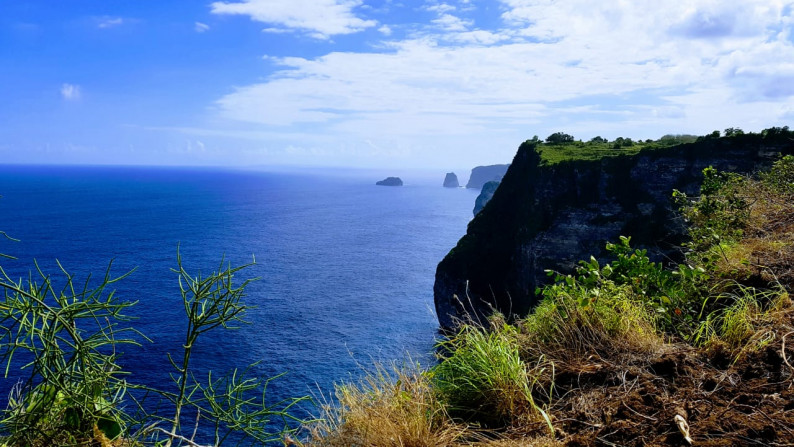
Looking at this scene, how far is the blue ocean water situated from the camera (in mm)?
49031

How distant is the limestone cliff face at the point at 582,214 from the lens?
2015 inches

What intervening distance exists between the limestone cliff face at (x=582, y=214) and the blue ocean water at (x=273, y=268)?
9.57 meters

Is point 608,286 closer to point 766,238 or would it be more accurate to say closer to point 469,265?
point 766,238

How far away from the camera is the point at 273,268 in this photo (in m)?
85.4

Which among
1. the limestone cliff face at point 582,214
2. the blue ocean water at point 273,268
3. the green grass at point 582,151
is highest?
the green grass at point 582,151

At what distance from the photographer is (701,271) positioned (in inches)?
244

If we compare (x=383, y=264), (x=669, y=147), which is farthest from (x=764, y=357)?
(x=383, y=264)

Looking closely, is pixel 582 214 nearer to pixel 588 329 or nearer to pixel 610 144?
pixel 610 144

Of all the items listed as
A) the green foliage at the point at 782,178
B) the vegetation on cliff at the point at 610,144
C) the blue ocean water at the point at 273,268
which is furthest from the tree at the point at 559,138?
the green foliage at the point at 782,178

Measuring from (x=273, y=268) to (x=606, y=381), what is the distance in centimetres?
8479

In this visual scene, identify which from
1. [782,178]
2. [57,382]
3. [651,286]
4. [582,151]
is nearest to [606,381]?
[651,286]

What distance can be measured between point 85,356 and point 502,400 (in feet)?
10.8

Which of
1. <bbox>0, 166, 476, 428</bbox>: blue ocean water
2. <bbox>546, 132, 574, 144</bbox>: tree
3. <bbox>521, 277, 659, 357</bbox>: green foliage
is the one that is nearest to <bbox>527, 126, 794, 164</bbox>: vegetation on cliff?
<bbox>546, 132, 574, 144</bbox>: tree

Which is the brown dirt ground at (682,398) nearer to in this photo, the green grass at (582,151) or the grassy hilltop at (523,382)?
the grassy hilltop at (523,382)
